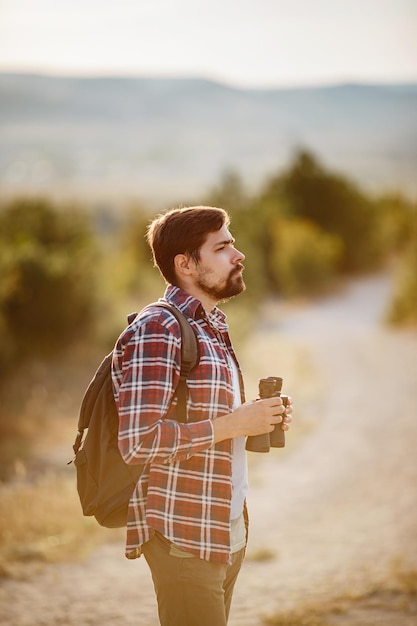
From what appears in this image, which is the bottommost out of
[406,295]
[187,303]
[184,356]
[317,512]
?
[184,356]

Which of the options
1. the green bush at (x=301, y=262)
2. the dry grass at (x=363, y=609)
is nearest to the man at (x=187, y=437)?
Answer: the dry grass at (x=363, y=609)

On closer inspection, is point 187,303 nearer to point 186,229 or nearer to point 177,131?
point 186,229

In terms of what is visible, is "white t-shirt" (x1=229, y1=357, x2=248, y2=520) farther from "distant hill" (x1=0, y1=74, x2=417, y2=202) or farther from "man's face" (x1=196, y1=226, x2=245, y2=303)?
"distant hill" (x1=0, y1=74, x2=417, y2=202)

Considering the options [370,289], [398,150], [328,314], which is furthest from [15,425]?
[398,150]

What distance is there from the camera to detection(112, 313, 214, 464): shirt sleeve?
84.2 inches

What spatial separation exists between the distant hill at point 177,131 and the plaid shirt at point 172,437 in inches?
4182

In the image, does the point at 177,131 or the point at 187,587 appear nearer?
the point at 187,587

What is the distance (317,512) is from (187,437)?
5453 millimetres

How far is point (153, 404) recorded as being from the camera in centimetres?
215

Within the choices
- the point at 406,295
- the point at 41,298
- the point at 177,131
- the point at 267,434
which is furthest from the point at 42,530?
the point at 177,131

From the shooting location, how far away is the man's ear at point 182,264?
2.41 m

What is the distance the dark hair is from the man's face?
0.02 metres

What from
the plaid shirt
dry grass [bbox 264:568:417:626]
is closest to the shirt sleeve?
the plaid shirt

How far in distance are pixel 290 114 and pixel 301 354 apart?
152098mm
